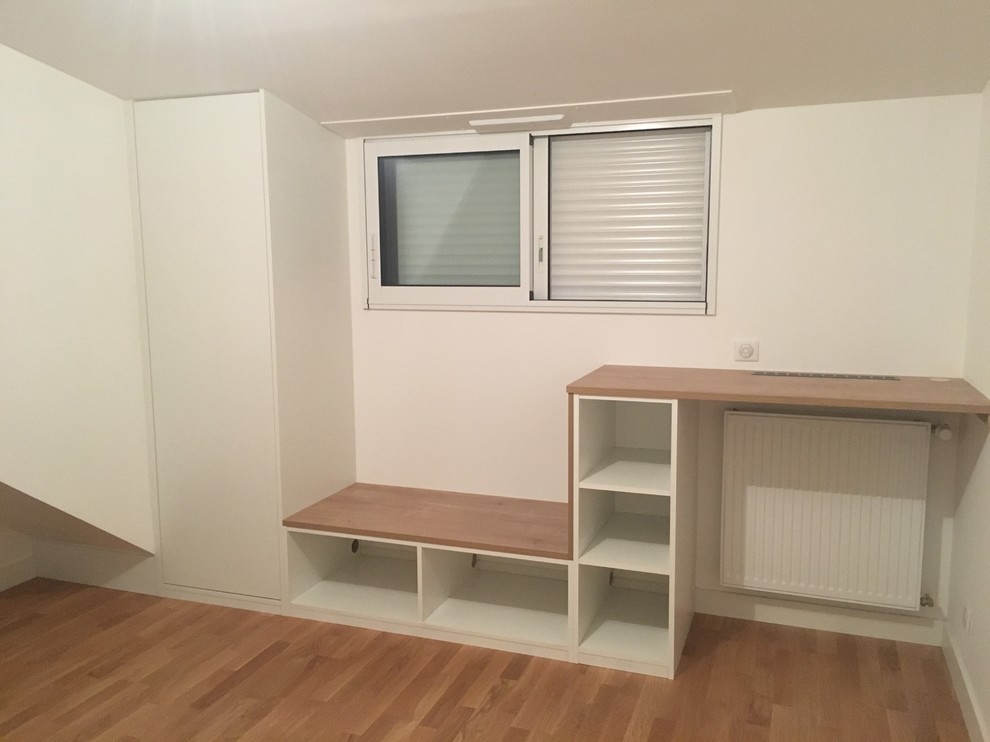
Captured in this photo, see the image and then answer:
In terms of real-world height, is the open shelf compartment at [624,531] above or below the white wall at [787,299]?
below

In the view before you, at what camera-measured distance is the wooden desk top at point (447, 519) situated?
9.41 ft

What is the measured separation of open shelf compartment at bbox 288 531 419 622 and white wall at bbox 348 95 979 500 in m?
0.53

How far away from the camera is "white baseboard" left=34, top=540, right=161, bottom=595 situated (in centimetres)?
336

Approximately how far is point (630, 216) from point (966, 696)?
208 centimetres

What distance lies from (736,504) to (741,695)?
0.74 metres

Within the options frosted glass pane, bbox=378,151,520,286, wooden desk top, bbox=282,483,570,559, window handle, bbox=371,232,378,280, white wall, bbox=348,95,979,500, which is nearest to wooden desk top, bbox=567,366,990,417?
white wall, bbox=348,95,979,500

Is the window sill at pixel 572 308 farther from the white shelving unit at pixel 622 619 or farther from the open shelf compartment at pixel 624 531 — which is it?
the white shelving unit at pixel 622 619

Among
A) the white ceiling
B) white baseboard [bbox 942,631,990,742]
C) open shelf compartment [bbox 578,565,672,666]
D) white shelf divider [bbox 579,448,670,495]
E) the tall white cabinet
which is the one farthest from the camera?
the tall white cabinet

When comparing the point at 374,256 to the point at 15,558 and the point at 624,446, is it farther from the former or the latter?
the point at 15,558

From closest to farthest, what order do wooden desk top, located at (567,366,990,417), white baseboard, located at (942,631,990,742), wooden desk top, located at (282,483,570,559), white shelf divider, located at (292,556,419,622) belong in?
white baseboard, located at (942,631,990,742) < wooden desk top, located at (567,366,990,417) < wooden desk top, located at (282,483,570,559) < white shelf divider, located at (292,556,419,622)

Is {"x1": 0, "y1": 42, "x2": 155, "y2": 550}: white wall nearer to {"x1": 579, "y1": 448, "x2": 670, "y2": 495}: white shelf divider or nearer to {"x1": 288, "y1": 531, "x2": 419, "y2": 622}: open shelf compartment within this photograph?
{"x1": 288, "y1": 531, "x2": 419, "y2": 622}: open shelf compartment

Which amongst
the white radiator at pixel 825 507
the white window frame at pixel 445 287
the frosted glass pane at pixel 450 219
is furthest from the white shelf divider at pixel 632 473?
the frosted glass pane at pixel 450 219

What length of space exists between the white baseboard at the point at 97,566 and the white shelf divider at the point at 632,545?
198 cm

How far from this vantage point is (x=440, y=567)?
310 centimetres
